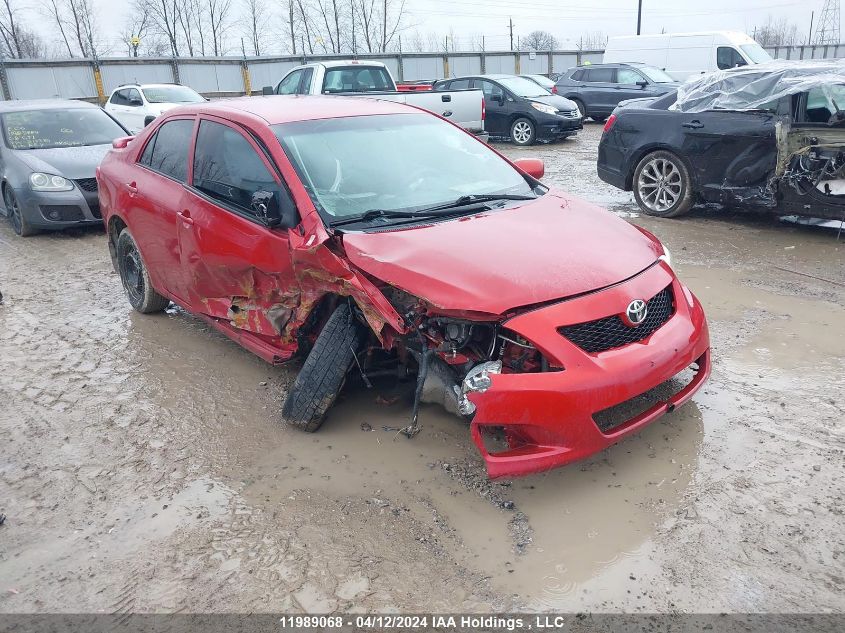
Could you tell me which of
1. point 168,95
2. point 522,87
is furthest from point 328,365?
point 168,95

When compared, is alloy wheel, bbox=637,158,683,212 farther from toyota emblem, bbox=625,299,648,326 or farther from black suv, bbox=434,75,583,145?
black suv, bbox=434,75,583,145

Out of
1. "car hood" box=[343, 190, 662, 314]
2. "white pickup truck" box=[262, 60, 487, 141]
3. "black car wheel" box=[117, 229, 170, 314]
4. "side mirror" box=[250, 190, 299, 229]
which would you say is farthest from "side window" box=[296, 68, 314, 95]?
"car hood" box=[343, 190, 662, 314]

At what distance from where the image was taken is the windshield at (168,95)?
608 inches

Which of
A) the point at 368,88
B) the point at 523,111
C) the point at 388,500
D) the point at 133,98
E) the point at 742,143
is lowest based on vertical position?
the point at 388,500

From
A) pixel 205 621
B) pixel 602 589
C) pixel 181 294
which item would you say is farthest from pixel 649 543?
pixel 181 294

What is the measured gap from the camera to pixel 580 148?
1448cm

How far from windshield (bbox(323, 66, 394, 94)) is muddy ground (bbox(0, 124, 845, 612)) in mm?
8553

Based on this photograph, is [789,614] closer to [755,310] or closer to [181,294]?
[755,310]

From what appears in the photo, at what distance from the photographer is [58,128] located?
900cm

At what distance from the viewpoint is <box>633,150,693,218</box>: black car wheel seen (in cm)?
766

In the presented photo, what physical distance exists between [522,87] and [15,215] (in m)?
11.1

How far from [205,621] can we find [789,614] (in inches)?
80.8

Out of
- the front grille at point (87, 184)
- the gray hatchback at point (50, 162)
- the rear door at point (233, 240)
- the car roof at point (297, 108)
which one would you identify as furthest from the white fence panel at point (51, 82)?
the rear door at point (233, 240)

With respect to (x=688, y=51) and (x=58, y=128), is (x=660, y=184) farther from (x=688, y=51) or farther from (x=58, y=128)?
(x=688, y=51)
